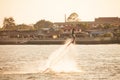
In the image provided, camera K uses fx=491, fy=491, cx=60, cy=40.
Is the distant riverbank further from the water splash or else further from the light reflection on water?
the water splash

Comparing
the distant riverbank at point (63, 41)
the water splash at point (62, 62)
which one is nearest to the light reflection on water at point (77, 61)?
the water splash at point (62, 62)

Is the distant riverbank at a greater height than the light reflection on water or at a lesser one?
lesser

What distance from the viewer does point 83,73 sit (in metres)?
43.0

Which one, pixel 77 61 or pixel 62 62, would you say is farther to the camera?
pixel 77 61

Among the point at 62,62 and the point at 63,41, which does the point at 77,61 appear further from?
the point at 63,41

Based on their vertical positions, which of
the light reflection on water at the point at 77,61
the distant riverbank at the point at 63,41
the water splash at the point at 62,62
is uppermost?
the water splash at the point at 62,62

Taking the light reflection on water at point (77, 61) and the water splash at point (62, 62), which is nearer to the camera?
the water splash at point (62, 62)

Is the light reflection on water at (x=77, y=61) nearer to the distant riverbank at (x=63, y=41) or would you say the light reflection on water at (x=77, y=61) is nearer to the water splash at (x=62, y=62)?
the water splash at (x=62, y=62)

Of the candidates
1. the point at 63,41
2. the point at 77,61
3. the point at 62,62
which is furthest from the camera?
the point at 63,41

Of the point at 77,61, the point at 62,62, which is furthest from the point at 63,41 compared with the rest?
the point at 62,62

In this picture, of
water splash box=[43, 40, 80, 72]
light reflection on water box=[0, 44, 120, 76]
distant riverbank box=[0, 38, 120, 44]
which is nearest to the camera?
water splash box=[43, 40, 80, 72]

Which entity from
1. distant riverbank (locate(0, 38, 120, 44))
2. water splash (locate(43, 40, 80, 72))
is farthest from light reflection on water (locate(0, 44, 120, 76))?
distant riverbank (locate(0, 38, 120, 44))

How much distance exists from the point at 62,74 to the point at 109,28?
126347 mm

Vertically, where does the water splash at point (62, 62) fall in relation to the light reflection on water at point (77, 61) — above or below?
above
